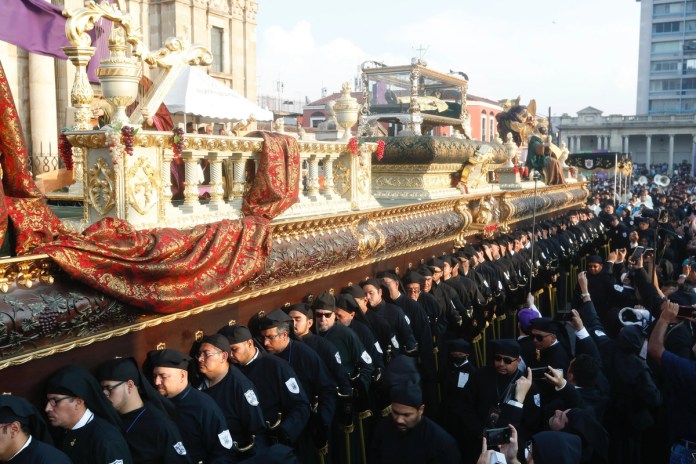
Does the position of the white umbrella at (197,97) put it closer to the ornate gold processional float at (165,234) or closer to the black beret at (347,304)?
the ornate gold processional float at (165,234)

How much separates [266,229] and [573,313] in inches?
119

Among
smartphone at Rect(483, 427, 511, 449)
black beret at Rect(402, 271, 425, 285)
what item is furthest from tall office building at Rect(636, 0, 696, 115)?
smartphone at Rect(483, 427, 511, 449)

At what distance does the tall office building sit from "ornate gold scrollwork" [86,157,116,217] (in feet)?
351

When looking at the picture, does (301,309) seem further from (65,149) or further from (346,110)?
(346,110)

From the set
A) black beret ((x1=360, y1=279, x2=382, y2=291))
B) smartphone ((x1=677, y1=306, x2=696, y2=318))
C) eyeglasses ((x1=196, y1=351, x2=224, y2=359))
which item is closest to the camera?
eyeglasses ((x1=196, y1=351, x2=224, y2=359))

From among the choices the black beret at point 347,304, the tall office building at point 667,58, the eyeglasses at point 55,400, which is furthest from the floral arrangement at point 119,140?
the tall office building at point 667,58

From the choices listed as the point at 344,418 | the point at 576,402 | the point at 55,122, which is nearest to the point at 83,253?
the point at 344,418

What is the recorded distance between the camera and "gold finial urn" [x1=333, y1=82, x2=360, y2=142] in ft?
27.6

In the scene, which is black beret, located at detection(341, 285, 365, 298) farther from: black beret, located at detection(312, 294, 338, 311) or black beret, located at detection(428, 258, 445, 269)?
black beret, located at detection(428, 258, 445, 269)

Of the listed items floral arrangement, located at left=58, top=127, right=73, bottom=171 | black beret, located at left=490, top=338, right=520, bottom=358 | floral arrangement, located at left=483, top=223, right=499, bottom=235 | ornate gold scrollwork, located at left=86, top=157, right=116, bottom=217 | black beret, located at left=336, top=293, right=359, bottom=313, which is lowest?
black beret, located at left=490, top=338, right=520, bottom=358

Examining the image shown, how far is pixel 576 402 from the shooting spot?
5422mm

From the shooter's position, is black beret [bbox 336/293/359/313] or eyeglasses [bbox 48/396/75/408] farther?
black beret [bbox 336/293/359/313]

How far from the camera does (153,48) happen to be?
27859mm

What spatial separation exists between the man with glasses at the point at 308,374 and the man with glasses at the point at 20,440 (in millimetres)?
2584
